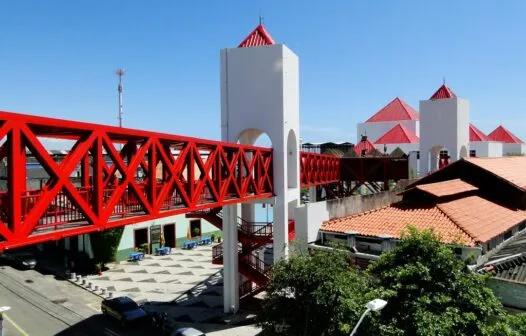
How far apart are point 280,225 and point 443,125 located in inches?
850

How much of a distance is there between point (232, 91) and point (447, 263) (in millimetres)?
12426

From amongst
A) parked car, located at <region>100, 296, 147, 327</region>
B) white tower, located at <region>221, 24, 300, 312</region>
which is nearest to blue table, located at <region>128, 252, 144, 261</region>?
parked car, located at <region>100, 296, 147, 327</region>

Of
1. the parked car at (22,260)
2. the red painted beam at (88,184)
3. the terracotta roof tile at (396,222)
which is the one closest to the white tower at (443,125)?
the terracotta roof tile at (396,222)

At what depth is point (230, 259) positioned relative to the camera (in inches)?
854

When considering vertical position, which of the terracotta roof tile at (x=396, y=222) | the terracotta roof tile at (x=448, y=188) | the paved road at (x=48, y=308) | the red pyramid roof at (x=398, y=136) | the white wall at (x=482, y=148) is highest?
the red pyramid roof at (x=398, y=136)

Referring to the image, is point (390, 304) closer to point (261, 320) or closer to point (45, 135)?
point (261, 320)

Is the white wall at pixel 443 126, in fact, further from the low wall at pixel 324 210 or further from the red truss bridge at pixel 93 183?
the red truss bridge at pixel 93 183

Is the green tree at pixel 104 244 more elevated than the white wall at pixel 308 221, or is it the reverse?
the white wall at pixel 308 221

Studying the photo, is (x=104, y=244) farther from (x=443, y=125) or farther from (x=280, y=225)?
(x=443, y=125)

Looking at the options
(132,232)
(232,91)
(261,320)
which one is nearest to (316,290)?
(261,320)

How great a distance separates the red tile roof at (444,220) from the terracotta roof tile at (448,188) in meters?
0.49

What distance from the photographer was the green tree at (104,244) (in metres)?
32.0

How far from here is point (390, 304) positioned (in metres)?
12.9

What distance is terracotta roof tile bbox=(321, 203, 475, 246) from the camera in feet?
58.9
